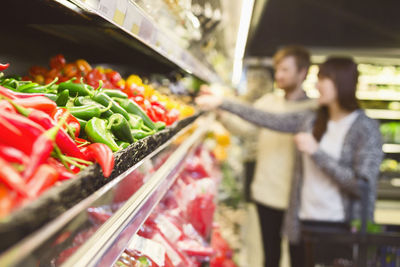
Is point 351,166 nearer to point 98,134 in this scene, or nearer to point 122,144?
point 122,144

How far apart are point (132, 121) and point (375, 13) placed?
564 centimetres

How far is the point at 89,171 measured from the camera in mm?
645

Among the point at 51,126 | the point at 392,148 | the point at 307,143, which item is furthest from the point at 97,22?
the point at 392,148

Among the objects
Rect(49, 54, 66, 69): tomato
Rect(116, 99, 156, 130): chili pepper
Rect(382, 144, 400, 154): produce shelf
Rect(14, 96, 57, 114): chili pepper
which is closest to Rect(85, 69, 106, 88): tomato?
Rect(49, 54, 66, 69): tomato

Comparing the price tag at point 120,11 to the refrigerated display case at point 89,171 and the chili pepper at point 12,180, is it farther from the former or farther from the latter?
the chili pepper at point 12,180

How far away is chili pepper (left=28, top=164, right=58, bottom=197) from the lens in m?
0.52

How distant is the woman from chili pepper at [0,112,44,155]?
181 centimetres

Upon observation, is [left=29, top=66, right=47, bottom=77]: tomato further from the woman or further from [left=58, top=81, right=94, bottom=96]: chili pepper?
the woman

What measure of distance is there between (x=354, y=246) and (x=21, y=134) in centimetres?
182

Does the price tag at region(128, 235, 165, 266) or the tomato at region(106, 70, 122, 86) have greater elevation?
the tomato at region(106, 70, 122, 86)

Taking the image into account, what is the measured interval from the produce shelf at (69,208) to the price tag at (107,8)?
332 mm

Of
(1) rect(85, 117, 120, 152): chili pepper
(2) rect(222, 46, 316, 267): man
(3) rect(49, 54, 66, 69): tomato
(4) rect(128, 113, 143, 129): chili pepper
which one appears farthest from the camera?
(2) rect(222, 46, 316, 267): man

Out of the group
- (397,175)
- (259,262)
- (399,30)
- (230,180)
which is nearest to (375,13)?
(399,30)

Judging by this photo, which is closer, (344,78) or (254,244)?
(344,78)
